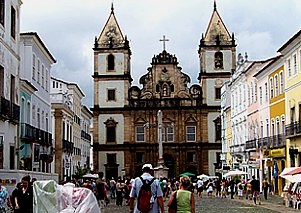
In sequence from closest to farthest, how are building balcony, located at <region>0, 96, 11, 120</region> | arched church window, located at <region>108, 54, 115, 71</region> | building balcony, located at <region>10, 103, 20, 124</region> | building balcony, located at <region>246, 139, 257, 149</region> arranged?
building balcony, located at <region>0, 96, 11, 120</region>
building balcony, located at <region>10, 103, 20, 124</region>
building balcony, located at <region>246, 139, 257, 149</region>
arched church window, located at <region>108, 54, 115, 71</region>

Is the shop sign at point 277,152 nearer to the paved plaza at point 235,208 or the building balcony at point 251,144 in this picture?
the building balcony at point 251,144

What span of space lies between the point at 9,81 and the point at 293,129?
1859 cm

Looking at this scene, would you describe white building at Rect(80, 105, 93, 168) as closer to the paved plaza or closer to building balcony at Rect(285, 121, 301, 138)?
building balcony at Rect(285, 121, 301, 138)

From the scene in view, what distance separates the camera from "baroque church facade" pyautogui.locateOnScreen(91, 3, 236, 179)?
7750 centimetres

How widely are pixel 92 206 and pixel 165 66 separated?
7070 cm

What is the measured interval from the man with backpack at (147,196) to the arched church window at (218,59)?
66837 millimetres

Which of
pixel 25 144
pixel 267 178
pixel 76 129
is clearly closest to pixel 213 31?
pixel 76 129

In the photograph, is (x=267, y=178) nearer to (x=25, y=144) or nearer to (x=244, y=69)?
(x=244, y=69)

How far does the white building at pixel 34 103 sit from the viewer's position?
33281 mm

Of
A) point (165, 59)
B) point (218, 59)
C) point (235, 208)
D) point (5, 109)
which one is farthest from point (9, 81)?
point (165, 59)

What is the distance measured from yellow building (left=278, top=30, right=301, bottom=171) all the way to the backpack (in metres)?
24.8

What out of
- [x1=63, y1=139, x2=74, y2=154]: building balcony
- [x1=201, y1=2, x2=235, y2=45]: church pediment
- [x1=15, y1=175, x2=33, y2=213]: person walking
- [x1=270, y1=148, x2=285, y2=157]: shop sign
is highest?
[x1=201, y1=2, x2=235, y2=45]: church pediment

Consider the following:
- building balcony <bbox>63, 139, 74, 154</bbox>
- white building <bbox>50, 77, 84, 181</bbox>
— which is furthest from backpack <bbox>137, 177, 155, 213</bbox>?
building balcony <bbox>63, 139, 74, 154</bbox>

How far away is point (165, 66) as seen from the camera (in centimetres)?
7988
